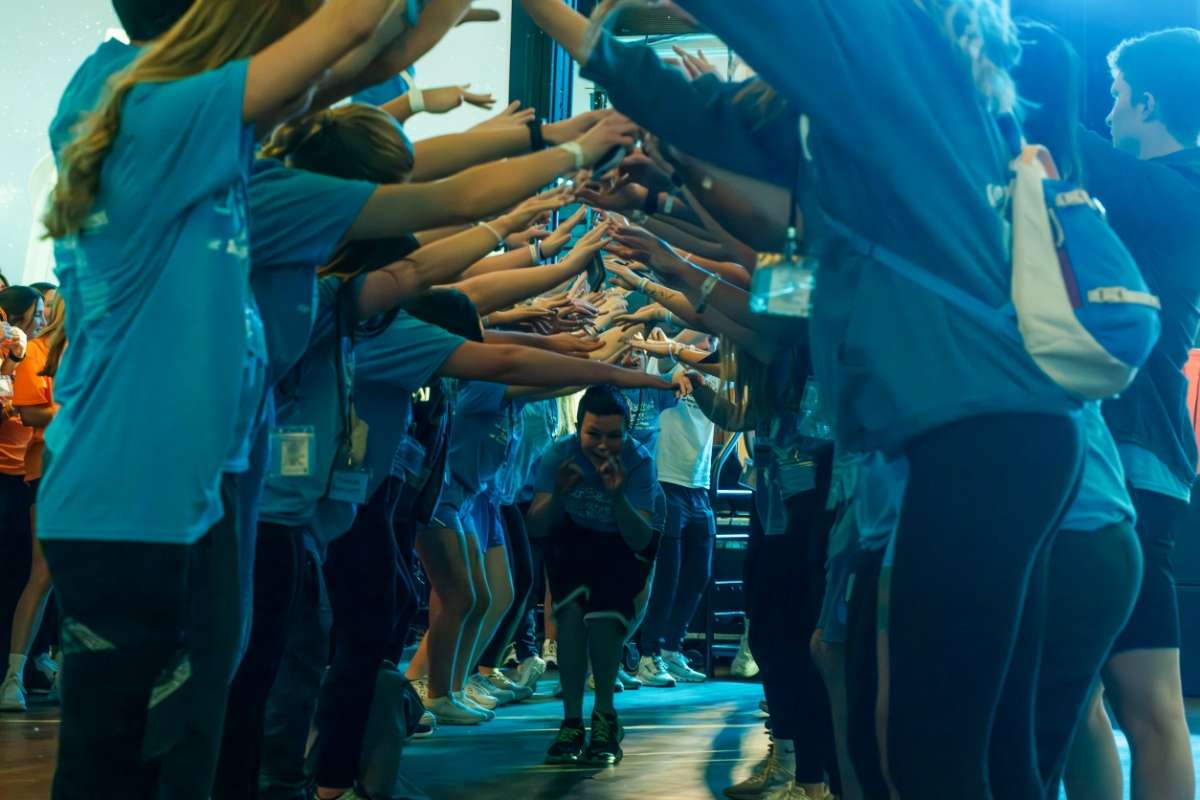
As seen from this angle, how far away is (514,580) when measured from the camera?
21.3 ft

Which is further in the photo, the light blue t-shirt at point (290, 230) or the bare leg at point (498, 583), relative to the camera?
the bare leg at point (498, 583)

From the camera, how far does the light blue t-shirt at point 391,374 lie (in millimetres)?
3234

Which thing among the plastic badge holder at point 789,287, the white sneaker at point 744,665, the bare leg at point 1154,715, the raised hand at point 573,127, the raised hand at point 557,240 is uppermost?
the raised hand at point 573,127

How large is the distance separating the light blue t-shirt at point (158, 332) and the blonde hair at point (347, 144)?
0.81 metres

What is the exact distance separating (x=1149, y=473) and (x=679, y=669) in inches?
213

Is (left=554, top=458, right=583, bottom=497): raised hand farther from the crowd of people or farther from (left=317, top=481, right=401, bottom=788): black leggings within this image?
the crowd of people

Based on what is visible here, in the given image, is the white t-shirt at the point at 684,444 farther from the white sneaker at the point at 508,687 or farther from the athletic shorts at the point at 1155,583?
the athletic shorts at the point at 1155,583

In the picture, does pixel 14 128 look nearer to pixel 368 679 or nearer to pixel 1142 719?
pixel 368 679

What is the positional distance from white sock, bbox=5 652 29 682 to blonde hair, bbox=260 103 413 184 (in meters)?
3.76

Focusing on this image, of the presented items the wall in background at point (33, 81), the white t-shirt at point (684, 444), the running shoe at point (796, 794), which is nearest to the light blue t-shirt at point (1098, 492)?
the running shoe at point (796, 794)

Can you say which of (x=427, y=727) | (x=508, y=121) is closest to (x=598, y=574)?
(x=427, y=727)

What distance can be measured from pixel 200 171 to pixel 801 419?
212cm

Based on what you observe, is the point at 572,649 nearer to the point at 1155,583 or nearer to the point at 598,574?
the point at 598,574

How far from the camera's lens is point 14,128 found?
344 inches
